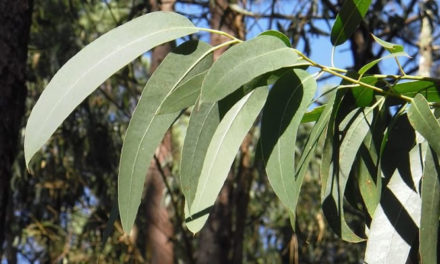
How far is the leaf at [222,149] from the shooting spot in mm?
1202

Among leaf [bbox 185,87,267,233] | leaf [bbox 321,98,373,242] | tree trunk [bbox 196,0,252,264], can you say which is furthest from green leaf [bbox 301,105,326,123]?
tree trunk [bbox 196,0,252,264]

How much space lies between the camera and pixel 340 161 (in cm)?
130

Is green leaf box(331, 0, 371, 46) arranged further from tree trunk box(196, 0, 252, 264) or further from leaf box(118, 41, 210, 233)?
tree trunk box(196, 0, 252, 264)

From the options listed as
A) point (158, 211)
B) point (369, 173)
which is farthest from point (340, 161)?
point (158, 211)

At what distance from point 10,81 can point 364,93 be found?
107cm

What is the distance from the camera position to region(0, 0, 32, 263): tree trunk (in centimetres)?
203

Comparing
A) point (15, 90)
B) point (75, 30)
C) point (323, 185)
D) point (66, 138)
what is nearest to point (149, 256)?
point (66, 138)

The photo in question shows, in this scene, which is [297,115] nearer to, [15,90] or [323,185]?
[323,185]

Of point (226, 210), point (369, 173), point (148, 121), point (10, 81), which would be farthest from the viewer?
point (226, 210)

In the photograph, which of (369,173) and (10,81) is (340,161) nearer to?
(369,173)

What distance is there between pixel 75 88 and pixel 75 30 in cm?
374

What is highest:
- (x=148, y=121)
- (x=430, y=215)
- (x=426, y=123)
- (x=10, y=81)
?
(x=10, y=81)

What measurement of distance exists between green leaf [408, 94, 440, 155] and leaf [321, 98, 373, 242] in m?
0.13

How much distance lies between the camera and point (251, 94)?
1.24 metres
